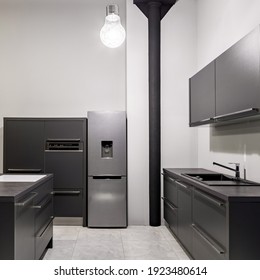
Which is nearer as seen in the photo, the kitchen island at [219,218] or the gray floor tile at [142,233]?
the kitchen island at [219,218]

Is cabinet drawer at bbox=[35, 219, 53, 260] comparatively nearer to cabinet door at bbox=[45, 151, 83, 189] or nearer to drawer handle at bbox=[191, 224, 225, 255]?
cabinet door at bbox=[45, 151, 83, 189]

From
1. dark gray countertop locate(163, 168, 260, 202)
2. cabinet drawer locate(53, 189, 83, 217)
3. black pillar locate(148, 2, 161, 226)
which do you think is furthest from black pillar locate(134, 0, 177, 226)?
dark gray countertop locate(163, 168, 260, 202)

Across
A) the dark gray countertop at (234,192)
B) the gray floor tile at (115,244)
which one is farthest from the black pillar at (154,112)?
the dark gray countertop at (234,192)

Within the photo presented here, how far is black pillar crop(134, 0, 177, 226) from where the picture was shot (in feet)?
13.8

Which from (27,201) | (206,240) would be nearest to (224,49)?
(206,240)

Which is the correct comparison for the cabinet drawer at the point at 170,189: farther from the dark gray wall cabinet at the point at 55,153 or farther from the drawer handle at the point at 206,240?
the dark gray wall cabinet at the point at 55,153

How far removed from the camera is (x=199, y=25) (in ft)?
14.1

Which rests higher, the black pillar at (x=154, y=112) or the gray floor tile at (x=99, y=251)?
the black pillar at (x=154, y=112)

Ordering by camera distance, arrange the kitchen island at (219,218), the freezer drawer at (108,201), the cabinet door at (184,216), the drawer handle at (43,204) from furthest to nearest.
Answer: the freezer drawer at (108,201) < the cabinet door at (184,216) < the drawer handle at (43,204) < the kitchen island at (219,218)

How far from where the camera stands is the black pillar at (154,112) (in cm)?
421

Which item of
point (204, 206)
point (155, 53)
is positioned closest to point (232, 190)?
point (204, 206)

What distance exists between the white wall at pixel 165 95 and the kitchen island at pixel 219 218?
1154 millimetres
